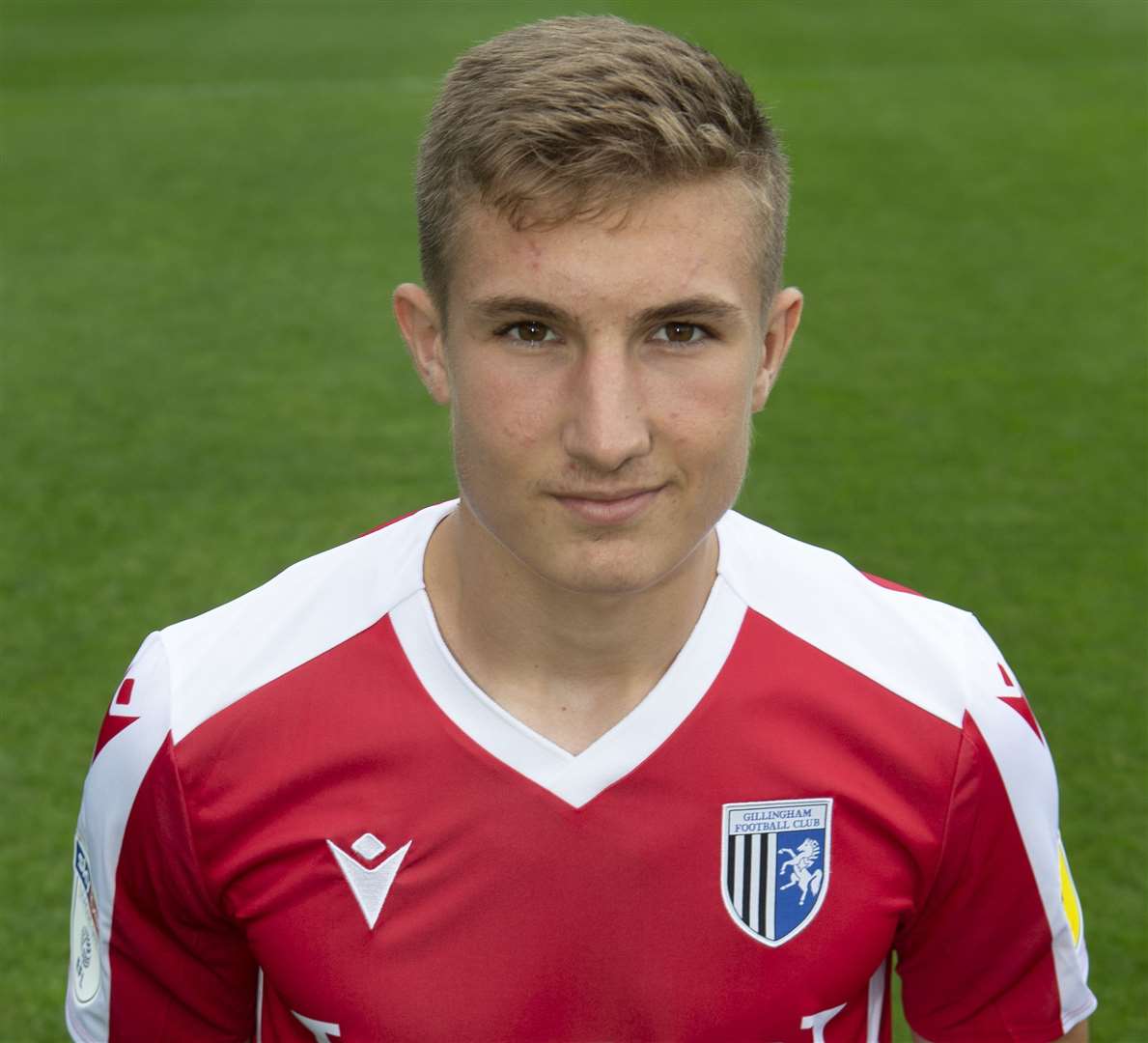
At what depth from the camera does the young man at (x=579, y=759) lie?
1812 millimetres

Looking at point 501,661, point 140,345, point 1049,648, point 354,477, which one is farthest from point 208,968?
point 140,345

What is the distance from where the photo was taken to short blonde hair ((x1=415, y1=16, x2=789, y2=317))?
173 cm

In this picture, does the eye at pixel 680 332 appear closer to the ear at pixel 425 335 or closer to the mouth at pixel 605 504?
the mouth at pixel 605 504

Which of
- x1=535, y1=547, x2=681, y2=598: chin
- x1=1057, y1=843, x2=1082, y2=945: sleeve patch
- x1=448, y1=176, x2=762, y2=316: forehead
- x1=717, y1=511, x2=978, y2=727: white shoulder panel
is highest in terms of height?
x1=448, y1=176, x2=762, y2=316: forehead

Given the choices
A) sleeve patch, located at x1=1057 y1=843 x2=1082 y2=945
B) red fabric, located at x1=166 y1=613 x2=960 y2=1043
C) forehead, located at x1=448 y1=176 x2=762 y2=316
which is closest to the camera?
forehead, located at x1=448 y1=176 x2=762 y2=316

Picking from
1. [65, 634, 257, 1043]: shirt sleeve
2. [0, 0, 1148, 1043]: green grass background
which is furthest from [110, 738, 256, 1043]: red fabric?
[0, 0, 1148, 1043]: green grass background

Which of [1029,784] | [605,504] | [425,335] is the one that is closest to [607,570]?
[605,504]

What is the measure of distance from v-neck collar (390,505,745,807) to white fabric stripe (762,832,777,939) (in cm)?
19

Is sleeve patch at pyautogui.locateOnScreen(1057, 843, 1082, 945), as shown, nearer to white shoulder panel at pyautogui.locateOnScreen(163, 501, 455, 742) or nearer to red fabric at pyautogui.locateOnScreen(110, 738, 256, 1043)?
white shoulder panel at pyautogui.locateOnScreen(163, 501, 455, 742)

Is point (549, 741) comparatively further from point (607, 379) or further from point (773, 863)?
point (607, 379)

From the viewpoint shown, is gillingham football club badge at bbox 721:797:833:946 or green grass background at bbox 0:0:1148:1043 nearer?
gillingham football club badge at bbox 721:797:833:946

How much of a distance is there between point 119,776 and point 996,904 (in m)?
1.09

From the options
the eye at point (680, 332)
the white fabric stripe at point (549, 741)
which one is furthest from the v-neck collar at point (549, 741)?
the eye at point (680, 332)

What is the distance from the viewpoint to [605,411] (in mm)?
1726
